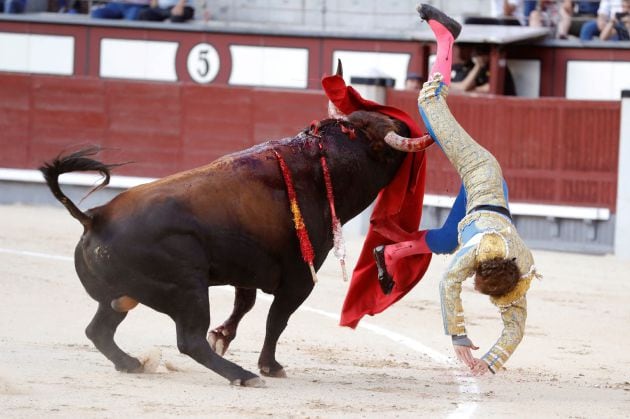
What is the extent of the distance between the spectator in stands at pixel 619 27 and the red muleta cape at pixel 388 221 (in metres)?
7.30

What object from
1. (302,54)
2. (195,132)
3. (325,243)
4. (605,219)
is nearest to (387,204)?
(325,243)

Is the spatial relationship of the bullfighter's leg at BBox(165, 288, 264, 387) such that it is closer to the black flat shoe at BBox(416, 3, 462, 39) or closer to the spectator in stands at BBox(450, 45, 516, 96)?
the black flat shoe at BBox(416, 3, 462, 39)

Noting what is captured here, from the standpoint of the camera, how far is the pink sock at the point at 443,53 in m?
5.75

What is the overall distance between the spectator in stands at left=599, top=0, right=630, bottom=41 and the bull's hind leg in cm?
826

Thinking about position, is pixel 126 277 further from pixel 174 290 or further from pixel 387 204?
pixel 387 204

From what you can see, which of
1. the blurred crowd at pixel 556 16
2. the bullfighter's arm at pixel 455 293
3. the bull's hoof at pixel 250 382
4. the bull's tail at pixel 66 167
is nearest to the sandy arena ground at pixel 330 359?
the bull's hoof at pixel 250 382

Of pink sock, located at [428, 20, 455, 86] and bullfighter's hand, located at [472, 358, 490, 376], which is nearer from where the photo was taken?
bullfighter's hand, located at [472, 358, 490, 376]

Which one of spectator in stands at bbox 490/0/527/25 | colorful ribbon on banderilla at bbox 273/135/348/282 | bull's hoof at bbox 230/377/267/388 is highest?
spectator in stands at bbox 490/0/527/25

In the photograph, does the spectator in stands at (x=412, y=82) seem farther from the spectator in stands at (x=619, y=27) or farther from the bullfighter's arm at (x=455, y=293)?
the bullfighter's arm at (x=455, y=293)

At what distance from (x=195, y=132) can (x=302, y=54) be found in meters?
1.68

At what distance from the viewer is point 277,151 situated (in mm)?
5648

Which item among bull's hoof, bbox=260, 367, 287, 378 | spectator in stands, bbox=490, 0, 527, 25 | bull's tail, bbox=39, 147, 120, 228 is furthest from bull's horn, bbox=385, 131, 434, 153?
spectator in stands, bbox=490, 0, 527, 25

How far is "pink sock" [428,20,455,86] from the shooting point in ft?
18.9

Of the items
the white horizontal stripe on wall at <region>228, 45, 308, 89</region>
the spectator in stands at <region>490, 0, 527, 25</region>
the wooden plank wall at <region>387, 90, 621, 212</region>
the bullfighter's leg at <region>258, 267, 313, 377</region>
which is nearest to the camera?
the bullfighter's leg at <region>258, 267, 313, 377</region>
